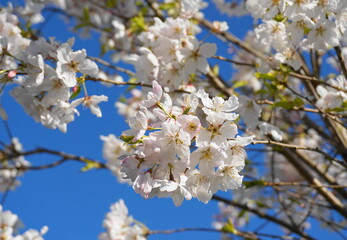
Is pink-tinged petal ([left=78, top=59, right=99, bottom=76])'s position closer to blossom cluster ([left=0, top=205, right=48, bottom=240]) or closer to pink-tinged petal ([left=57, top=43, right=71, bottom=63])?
pink-tinged petal ([left=57, top=43, right=71, bottom=63])

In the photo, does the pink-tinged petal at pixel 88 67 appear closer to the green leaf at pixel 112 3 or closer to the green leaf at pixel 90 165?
the green leaf at pixel 90 165

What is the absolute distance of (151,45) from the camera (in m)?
2.12

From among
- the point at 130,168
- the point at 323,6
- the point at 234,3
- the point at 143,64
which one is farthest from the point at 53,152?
the point at 234,3

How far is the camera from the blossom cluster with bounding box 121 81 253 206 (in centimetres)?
116

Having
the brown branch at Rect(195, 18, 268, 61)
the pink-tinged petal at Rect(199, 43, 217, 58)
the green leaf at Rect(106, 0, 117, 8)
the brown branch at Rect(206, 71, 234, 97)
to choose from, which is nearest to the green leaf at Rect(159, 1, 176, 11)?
the brown branch at Rect(195, 18, 268, 61)

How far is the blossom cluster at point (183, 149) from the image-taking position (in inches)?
45.5

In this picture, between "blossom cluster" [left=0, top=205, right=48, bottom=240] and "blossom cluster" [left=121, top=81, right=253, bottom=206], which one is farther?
"blossom cluster" [left=0, top=205, right=48, bottom=240]

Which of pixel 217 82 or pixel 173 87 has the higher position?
pixel 217 82

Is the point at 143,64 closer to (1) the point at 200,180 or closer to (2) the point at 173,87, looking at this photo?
(2) the point at 173,87

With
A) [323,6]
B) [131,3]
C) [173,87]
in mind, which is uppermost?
[131,3]

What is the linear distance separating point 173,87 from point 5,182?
8.57 ft

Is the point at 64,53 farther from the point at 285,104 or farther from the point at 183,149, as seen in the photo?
the point at 285,104

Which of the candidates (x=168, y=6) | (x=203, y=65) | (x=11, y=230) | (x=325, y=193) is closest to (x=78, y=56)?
(x=203, y=65)

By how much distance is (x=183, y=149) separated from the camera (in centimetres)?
115
